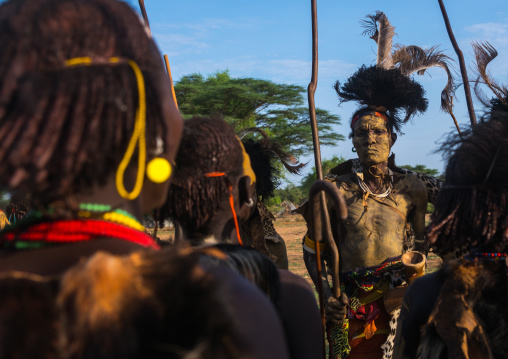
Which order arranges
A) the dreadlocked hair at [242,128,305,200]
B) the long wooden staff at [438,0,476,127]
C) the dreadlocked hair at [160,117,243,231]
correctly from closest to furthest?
1. the dreadlocked hair at [160,117,243,231]
2. the long wooden staff at [438,0,476,127]
3. the dreadlocked hair at [242,128,305,200]

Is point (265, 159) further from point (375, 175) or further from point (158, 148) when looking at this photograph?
point (158, 148)

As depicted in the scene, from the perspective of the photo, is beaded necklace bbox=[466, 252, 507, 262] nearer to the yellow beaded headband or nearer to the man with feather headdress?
the yellow beaded headband

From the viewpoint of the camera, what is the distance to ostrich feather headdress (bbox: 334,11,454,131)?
449 centimetres

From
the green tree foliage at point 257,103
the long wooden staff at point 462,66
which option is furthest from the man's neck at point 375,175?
the green tree foliage at point 257,103

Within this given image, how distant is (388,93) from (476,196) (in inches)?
99.9

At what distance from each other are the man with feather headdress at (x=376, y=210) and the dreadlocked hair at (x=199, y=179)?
6.05ft

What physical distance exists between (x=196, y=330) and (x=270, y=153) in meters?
3.14

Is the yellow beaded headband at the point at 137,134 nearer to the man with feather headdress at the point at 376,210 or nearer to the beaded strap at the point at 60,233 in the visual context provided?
the beaded strap at the point at 60,233

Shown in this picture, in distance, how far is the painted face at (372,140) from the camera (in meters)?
4.32

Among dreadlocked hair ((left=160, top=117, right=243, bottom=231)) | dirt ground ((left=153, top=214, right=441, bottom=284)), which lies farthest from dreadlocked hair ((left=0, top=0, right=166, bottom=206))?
dirt ground ((left=153, top=214, right=441, bottom=284))

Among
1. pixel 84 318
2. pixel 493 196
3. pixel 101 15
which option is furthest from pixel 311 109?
pixel 84 318

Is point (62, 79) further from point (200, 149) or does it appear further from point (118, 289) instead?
point (200, 149)

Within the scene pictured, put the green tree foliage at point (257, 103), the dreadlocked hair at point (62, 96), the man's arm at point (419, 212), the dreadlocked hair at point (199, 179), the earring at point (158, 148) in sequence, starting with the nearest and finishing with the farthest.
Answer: the dreadlocked hair at point (62, 96) → the earring at point (158, 148) → the dreadlocked hair at point (199, 179) → the man's arm at point (419, 212) → the green tree foliage at point (257, 103)

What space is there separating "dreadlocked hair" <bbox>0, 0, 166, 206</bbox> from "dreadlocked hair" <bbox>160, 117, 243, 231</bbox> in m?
1.22
